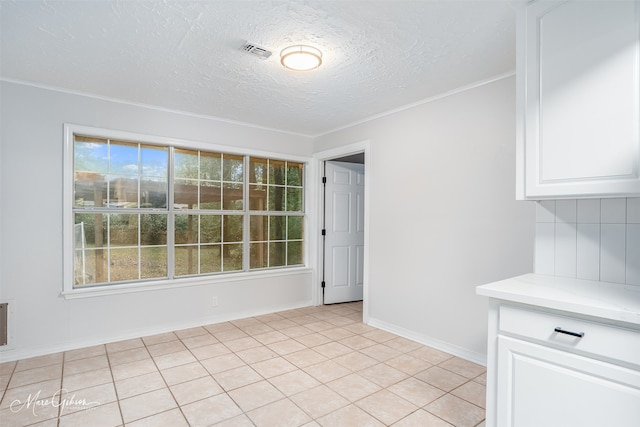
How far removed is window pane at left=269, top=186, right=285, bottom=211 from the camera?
4.52m

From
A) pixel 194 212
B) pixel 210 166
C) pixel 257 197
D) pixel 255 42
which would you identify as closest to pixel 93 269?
pixel 194 212

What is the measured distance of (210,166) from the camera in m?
4.03

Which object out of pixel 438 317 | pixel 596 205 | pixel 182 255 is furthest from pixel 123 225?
pixel 596 205

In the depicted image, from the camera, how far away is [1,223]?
281 centimetres

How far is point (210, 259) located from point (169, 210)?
75cm

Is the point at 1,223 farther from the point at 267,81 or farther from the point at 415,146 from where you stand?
the point at 415,146

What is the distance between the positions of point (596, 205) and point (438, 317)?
1.76 metres

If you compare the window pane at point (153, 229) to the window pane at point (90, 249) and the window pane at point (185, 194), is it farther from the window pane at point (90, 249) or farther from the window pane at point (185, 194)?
the window pane at point (90, 249)

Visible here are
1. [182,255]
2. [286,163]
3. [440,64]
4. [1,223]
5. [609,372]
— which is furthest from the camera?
[286,163]

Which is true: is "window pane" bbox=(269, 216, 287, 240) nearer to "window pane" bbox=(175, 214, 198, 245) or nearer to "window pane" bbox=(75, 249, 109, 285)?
"window pane" bbox=(175, 214, 198, 245)

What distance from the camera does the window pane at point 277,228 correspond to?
4527 millimetres

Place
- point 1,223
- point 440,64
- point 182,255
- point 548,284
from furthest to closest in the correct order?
point 182,255
point 1,223
point 440,64
point 548,284

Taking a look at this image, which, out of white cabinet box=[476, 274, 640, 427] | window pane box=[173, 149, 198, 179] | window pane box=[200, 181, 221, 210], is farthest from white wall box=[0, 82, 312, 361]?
white cabinet box=[476, 274, 640, 427]

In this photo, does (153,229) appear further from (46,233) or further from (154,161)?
(46,233)
